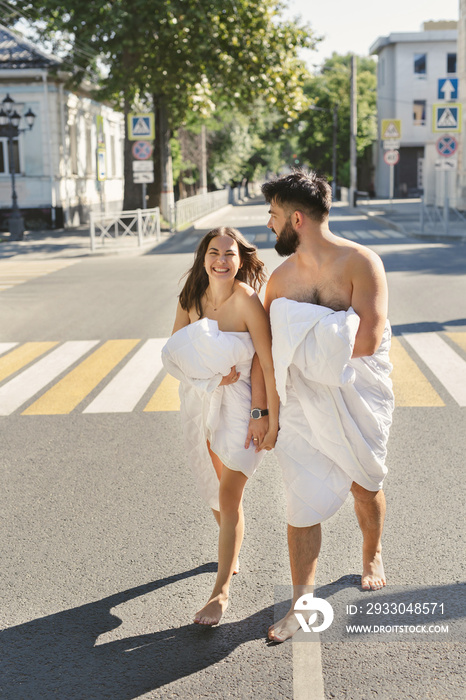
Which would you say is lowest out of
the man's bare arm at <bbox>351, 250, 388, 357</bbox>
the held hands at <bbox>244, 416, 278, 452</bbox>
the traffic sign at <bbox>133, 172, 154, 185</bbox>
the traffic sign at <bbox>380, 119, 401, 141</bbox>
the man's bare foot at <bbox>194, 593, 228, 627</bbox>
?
the man's bare foot at <bbox>194, 593, 228, 627</bbox>

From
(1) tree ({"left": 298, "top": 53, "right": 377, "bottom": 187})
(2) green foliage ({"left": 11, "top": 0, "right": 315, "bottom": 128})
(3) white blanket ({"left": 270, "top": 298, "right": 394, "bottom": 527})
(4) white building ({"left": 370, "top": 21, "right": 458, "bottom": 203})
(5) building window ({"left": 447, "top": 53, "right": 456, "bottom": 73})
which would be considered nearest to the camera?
(3) white blanket ({"left": 270, "top": 298, "right": 394, "bottom": 527})

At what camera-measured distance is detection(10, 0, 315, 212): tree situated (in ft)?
88.7

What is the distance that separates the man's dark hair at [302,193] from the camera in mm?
3605

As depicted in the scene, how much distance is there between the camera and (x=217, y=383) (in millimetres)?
3832

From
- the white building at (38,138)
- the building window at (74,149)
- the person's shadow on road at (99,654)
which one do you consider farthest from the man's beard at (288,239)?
the building window at (74,149)

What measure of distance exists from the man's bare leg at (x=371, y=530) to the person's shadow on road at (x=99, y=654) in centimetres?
50

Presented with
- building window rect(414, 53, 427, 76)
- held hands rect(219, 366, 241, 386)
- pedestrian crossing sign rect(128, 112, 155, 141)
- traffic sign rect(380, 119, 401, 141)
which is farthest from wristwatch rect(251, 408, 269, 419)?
building window rect(414, 53, 427, 76)

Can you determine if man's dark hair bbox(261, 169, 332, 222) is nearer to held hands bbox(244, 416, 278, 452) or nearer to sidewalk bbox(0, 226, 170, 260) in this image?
held hands bbox(244, 416, 278, 452)

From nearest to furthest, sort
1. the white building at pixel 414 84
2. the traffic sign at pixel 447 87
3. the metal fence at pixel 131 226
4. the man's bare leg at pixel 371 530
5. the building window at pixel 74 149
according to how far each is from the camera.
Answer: the man's bare leg at pixel 371 530, the traffic sign at pixel 447 87, the metal fence at pixel 131 226, the building window at pixel 74 149, the white building at pixel 414 84

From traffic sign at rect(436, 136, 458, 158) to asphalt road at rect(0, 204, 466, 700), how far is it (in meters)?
17.3

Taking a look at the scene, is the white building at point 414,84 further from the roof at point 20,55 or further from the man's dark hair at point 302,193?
the man's dark hair at point 302,193

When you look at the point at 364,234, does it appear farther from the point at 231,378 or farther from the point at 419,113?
the point at 419,113

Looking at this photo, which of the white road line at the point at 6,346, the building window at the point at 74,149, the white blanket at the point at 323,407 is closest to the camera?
the white blanket at the point at 323,407

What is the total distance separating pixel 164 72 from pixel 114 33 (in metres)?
2.29
